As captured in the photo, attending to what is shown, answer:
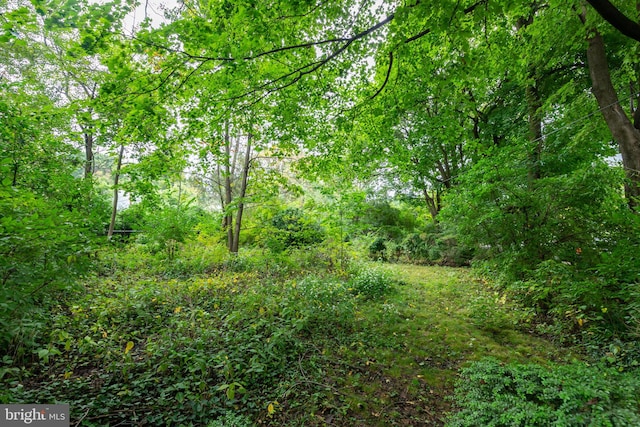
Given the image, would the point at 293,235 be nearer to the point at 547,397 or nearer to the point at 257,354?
the point at 257,354

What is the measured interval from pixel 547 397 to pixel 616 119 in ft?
15.2

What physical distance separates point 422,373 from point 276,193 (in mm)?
5166

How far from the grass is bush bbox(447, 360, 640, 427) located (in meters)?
0.34

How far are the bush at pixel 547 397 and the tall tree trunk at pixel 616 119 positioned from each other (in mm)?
3157

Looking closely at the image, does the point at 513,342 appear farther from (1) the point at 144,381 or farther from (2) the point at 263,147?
(2) the point at 263,147

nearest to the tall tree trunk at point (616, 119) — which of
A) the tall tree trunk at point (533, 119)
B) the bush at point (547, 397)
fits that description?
the tall tree trunk at point (533, 119)

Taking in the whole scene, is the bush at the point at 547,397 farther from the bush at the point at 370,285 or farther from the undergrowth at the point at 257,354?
the bush at the point at 370,285

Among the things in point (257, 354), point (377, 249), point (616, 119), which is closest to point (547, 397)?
point (257, 354)

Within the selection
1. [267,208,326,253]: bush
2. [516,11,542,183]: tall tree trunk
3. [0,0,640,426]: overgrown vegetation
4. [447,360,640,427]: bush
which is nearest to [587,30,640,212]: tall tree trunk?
[0,0,640,426]: overgrown vegetation

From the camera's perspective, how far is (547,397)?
6.94ft

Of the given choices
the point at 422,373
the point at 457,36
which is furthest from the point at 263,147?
the point at 422,373

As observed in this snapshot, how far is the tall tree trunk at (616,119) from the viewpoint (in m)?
3.99

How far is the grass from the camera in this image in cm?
235

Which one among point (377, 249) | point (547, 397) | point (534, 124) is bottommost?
point (547, 397)
